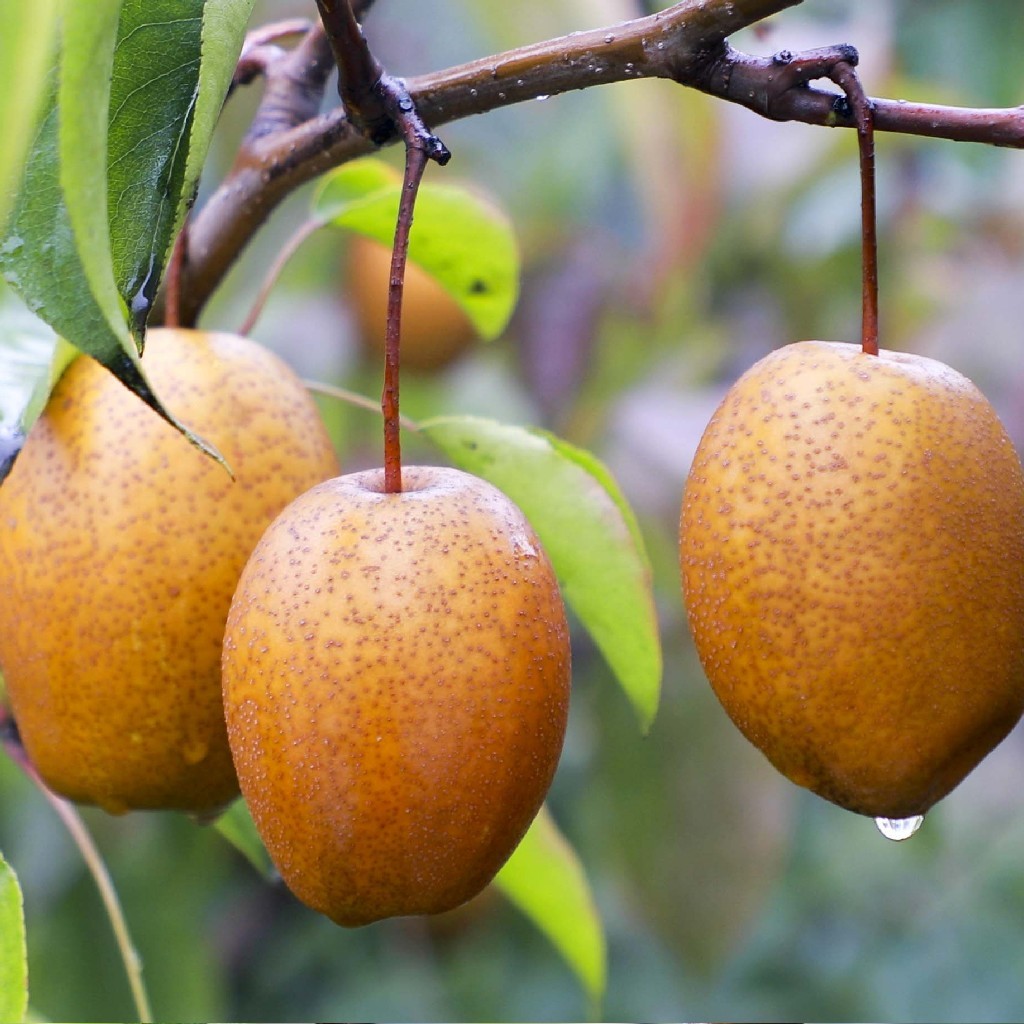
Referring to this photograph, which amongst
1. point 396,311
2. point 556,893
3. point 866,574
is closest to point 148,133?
point 396,311

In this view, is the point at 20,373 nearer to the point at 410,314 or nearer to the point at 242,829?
the point at 242,829

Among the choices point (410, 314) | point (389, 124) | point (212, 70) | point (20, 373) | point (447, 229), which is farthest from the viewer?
point (410, 314)

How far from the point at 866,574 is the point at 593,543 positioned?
0.29 meters

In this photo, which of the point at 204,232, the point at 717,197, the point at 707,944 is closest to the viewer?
the point at 204,232

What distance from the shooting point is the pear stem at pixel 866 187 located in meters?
0.66

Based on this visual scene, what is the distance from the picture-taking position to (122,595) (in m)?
0.75

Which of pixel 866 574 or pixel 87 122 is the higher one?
pixel 87 122

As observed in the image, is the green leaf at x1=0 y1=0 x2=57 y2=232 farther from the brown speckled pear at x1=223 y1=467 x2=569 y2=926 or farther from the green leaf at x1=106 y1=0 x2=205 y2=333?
the brown speckled pear at x1=223 y1=467 x2=569 y2=926

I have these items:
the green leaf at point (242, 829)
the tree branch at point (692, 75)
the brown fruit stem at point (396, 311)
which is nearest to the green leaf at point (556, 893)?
the green leaf at point (242, 829)

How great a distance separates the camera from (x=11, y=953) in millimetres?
661

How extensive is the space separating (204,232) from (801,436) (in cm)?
46

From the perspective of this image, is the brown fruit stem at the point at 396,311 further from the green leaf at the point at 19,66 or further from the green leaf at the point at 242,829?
the green leaf at the point at 242,829

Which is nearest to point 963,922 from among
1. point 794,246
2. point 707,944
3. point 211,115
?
point 707,944

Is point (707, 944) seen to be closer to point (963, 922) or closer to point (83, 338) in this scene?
point (963, 922)
